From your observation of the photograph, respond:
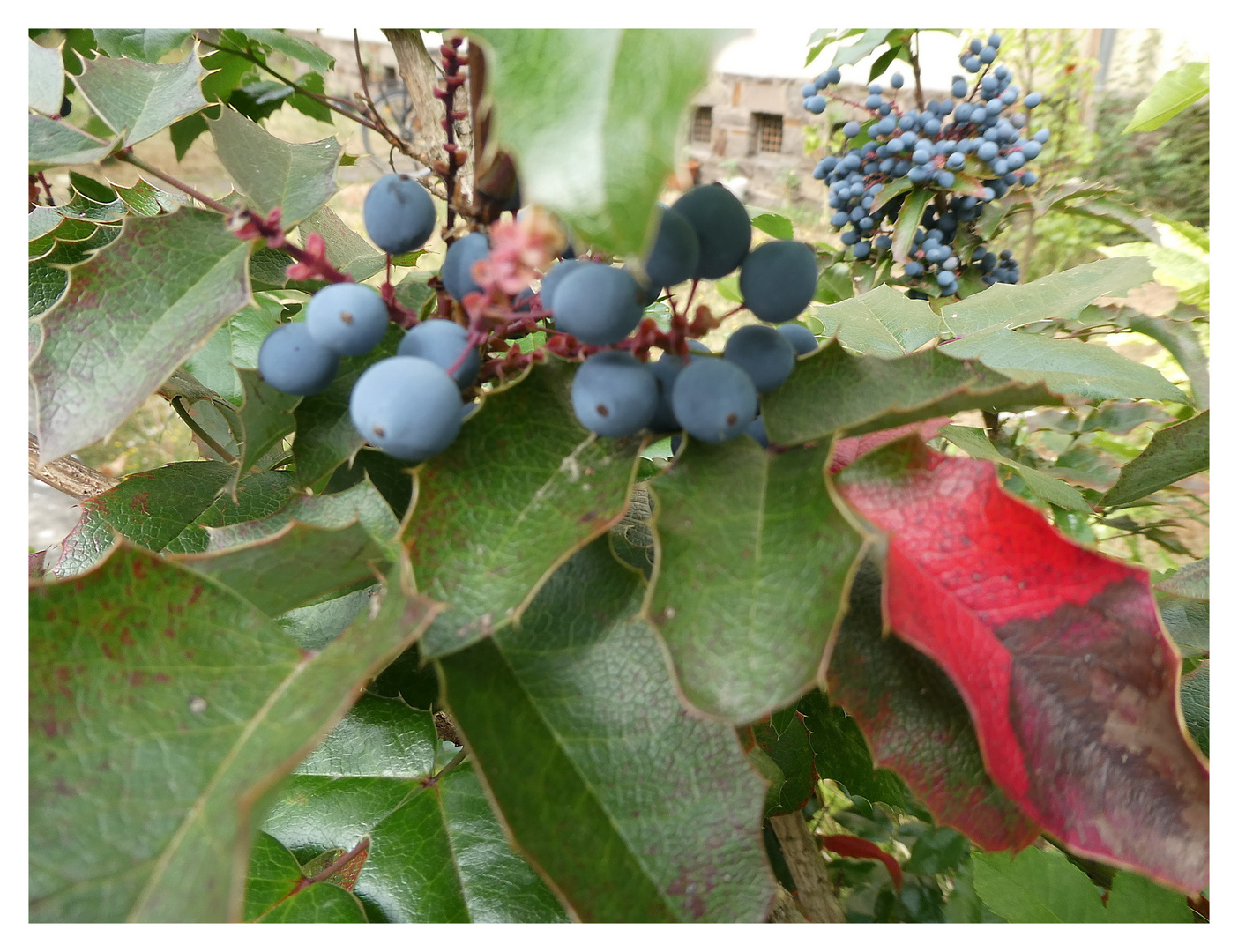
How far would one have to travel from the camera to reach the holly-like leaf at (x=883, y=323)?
2.37ft

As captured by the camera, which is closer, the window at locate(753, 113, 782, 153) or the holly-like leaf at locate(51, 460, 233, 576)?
the holly-like leaf at locate(51, 460, 233, 576)

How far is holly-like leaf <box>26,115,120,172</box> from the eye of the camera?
0.47 m

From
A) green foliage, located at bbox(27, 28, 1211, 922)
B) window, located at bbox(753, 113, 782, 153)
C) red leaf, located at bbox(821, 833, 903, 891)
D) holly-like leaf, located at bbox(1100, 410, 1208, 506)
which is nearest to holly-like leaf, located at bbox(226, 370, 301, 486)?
green foliage, located at bbox(27, 28, 1211, 922)

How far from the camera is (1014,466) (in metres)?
0.60

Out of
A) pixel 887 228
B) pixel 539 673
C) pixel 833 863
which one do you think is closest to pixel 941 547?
pixel 539 673

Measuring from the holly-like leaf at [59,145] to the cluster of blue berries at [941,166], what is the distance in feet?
3.53

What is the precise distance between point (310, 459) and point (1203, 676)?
1.94 ft

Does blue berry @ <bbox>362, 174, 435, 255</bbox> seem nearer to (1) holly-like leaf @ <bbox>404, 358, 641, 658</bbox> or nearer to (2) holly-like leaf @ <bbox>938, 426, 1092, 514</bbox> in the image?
(1) holly-like leaf @ <bbox>404, 358, 641, 658</bbox>

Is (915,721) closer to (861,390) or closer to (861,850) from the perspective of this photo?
(861,390)

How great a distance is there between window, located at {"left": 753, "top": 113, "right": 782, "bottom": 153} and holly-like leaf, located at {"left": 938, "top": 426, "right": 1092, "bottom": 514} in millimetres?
5066

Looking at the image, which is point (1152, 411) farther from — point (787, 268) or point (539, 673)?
point (539, 673)

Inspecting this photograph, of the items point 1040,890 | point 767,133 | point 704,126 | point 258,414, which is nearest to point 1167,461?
point 1040,890

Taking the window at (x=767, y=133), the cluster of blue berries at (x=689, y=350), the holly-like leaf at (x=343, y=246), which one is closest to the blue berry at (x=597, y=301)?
the cluster of blue berries at (x=689, y=350)

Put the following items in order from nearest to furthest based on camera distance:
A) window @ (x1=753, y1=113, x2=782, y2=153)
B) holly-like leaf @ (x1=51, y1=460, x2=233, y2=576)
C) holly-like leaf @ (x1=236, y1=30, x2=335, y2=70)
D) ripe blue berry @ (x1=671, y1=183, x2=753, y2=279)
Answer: ripe blue berry @ (x1=671, y1=183, x2=753, y2=279) → holly-like leaf @ (x1=51, y1=460, x2=233, y2=576) → holly-like leaf @ (x1=236, y1=30, x2=335, y2=70) → window @ (x1=753, y1=113, x2=782, y2=153)
